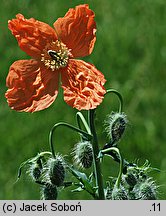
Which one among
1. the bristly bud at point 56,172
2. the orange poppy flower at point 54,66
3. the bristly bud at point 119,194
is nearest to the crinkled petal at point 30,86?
the orange poppy flower at point 54,66

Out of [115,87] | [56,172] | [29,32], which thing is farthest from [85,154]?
[115,87]

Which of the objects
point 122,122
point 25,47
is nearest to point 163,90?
point 122,122

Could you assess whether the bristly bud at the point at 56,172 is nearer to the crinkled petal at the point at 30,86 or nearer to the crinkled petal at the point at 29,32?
the crinkled petal at the point at 30,86

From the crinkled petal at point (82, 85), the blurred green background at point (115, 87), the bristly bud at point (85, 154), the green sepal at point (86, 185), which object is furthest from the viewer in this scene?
the blurred green background at point (115, 87)

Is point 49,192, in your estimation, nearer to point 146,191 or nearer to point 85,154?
point 85,154

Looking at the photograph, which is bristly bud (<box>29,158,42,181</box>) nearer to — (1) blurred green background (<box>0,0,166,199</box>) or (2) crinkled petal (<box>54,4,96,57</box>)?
(2) crinkled petal (<box>54,4,96,57</box>)

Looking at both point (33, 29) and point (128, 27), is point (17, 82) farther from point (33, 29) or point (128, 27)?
point (128, 27)
